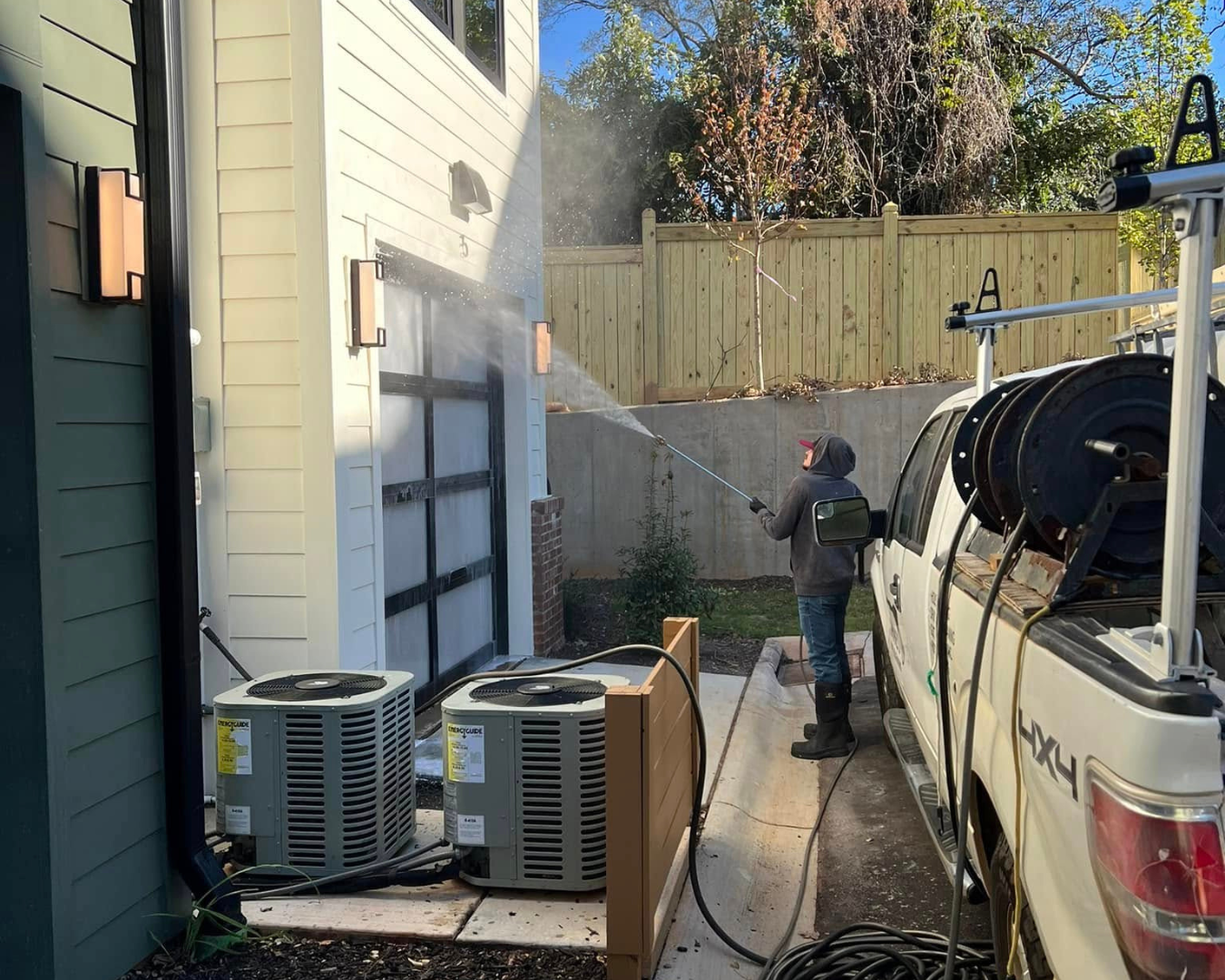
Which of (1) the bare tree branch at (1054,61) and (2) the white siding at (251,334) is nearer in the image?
(2) the white siding at (251,334)

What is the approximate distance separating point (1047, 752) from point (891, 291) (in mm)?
11429

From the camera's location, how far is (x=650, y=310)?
13281mm

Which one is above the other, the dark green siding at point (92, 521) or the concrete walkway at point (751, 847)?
the dark green siding at point (92, 521)

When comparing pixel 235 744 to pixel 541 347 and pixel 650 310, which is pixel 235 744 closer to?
pixel 541 347

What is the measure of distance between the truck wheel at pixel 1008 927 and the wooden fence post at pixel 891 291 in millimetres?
10515

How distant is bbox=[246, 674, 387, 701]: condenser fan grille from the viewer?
454 centimetres

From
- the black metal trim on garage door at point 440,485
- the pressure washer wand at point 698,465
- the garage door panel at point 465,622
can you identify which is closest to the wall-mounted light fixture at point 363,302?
the black metal trim on garage door at point 440,485

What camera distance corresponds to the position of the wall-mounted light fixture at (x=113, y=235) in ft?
11.4

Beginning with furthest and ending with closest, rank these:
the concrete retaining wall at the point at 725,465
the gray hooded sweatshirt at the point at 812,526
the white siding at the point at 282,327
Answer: the concrete retaining wall at the point at 725,465, the gray hooded sweatshirt at the point at 812,526, the white siding at the point at 282,327

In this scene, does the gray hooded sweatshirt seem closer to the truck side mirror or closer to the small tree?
the truck side mirror

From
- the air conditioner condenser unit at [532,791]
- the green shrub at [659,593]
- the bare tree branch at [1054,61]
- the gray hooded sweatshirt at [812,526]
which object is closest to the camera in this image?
the air conditioner condenser unit at [532,791]

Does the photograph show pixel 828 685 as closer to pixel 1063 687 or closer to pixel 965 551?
pixel 965 551

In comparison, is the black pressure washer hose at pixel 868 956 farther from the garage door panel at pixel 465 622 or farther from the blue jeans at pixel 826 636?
the garage door panel at pixel 465 622

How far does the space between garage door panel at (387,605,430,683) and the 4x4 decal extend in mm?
4588
